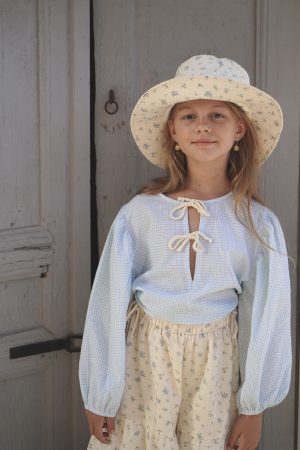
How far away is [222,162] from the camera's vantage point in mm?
2484

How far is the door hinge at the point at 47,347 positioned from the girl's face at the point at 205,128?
2.70 feet

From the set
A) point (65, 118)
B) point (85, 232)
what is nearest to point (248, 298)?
point (85, 232)

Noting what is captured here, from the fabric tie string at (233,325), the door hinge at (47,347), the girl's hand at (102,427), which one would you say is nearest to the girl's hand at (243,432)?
the fabric tie string at (233,325)

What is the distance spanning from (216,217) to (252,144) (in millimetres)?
255

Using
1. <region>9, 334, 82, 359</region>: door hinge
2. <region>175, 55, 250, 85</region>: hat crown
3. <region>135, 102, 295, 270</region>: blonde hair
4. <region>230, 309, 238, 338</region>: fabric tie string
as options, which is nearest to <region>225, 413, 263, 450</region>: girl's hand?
<region>230, 309, 238, 338</region>: fabric tie string

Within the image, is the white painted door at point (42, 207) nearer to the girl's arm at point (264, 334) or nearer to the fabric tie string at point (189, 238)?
the fabric tie string at point (189, 238)

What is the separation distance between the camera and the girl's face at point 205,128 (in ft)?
7.80

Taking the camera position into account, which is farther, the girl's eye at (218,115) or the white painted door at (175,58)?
the white painted door at (175,58)

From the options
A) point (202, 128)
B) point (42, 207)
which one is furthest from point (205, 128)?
point (42, 207)

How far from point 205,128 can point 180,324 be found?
1.78ft

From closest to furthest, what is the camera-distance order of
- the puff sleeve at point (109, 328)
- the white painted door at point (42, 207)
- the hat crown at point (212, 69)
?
1. the hat crown at point (212, 69)
2. the puff sleeve at point (109, 328)
3. the white painted door at point (42, 207)

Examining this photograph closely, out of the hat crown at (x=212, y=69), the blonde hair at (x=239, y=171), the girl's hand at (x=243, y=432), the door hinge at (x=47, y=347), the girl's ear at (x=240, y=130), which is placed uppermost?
the hat crown at (x=212, y=69)

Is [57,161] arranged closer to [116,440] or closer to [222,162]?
[222,162]

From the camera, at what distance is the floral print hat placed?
2.31 m
